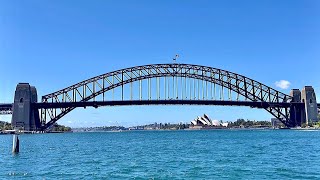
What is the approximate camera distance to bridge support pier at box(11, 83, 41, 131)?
103 meters

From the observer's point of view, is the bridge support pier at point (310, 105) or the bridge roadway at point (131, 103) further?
the bridge support pier at point (310, 105)

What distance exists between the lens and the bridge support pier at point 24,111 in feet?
338

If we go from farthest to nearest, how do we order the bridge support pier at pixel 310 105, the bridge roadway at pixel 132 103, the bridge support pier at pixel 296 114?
the bridge support pier at pixel 296 114
the bridge support pier at pixel 310 105
the bridge roadway at pixel 132 103

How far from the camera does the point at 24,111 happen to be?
104 meters

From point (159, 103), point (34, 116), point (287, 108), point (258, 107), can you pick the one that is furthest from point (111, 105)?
point (287, 108)

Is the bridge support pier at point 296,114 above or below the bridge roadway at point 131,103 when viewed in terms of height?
below

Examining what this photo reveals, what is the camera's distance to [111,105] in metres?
104

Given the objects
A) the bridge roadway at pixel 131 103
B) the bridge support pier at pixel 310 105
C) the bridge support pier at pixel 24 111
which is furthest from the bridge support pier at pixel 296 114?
the bridge support pier at pixel 24 111

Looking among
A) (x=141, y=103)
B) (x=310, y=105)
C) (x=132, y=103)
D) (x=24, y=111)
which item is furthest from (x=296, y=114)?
(x=24, y=111)

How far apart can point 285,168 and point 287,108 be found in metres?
98.0

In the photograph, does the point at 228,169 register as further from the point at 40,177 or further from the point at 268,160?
the point at 40,177

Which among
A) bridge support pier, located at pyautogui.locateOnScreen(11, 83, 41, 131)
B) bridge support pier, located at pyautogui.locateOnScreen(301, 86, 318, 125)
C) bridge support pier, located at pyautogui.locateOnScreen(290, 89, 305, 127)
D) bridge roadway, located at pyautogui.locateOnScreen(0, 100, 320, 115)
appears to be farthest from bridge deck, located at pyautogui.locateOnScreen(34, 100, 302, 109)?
bridge support pier, located at pyautogui.locateOnScreen(301, 86, 318, 125)

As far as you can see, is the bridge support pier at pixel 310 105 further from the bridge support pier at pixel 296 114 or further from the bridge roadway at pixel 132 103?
the bridge roadway at pixel 132 103

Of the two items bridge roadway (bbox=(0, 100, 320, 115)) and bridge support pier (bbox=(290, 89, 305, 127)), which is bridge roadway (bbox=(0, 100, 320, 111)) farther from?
bridge support pier (bbox=(290, 89, 305, 127))
